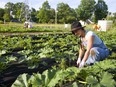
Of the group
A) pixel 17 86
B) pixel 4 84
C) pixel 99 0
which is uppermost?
pixel 99 0

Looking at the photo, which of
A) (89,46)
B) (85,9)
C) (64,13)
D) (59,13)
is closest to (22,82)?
(89,46)

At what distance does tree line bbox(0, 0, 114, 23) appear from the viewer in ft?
187

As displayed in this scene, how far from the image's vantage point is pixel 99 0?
79500 mm

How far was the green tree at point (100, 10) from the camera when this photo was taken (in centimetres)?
7156

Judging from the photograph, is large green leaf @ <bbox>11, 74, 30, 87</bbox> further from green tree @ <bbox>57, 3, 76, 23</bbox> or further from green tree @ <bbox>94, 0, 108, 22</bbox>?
green tree @ <bbox>94, 0, 108, 22</bbox>

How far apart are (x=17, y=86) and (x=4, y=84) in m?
1.47

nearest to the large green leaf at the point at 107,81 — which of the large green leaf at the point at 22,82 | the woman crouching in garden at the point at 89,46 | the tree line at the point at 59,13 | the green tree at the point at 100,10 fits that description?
the large green leaf at the point at 22,82

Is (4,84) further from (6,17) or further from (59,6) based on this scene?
(59,6)

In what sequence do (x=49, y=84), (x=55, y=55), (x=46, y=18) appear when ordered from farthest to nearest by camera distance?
(x=46, y=18)
(x=55, y=55)
(x=49, y=84)

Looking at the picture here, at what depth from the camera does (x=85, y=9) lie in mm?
73000

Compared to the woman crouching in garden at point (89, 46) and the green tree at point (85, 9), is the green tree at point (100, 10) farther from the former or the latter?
the woman crouching in garden at point (89, 46)

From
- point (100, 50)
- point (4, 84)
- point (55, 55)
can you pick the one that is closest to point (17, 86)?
point (4, 84)

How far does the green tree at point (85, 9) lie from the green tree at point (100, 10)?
58.9 inches

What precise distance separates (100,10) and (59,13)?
18.4 m
